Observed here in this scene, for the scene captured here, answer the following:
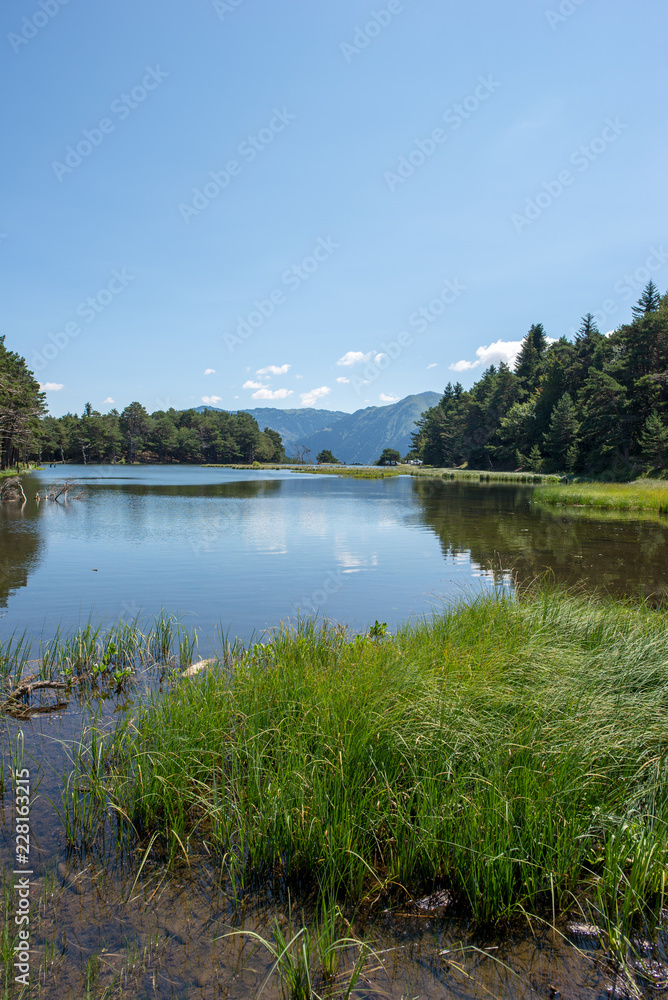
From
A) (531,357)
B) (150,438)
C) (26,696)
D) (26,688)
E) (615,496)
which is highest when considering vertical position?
(531,357)

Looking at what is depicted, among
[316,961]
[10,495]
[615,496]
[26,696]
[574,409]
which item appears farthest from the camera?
[574,409]

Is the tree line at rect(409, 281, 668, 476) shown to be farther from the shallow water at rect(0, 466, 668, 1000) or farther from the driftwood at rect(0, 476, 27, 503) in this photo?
the driftwood at rect(0, 476, 27, 503)

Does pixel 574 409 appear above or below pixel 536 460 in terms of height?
above

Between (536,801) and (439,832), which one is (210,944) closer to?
(439,832)

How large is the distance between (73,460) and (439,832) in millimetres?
161248

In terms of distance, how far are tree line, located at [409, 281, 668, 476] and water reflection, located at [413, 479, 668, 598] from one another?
27.3m

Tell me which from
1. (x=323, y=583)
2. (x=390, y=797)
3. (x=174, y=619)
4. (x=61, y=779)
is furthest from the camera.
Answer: (x=323, y=583)

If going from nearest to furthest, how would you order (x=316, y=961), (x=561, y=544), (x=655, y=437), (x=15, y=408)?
1. (x=316, y=961)
2. (x=561, y=544)
3. (x=655, y=437)
4. (x=15, y=408)

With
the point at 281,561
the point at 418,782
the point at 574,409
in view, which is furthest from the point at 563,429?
the point at 418,782

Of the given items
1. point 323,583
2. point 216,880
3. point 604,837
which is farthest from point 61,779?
point 323,583

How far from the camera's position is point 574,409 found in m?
75.1

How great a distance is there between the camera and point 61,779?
4797 millimetres

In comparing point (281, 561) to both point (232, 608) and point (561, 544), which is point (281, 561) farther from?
point (561, 544)

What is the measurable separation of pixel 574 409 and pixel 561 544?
5897 cm
